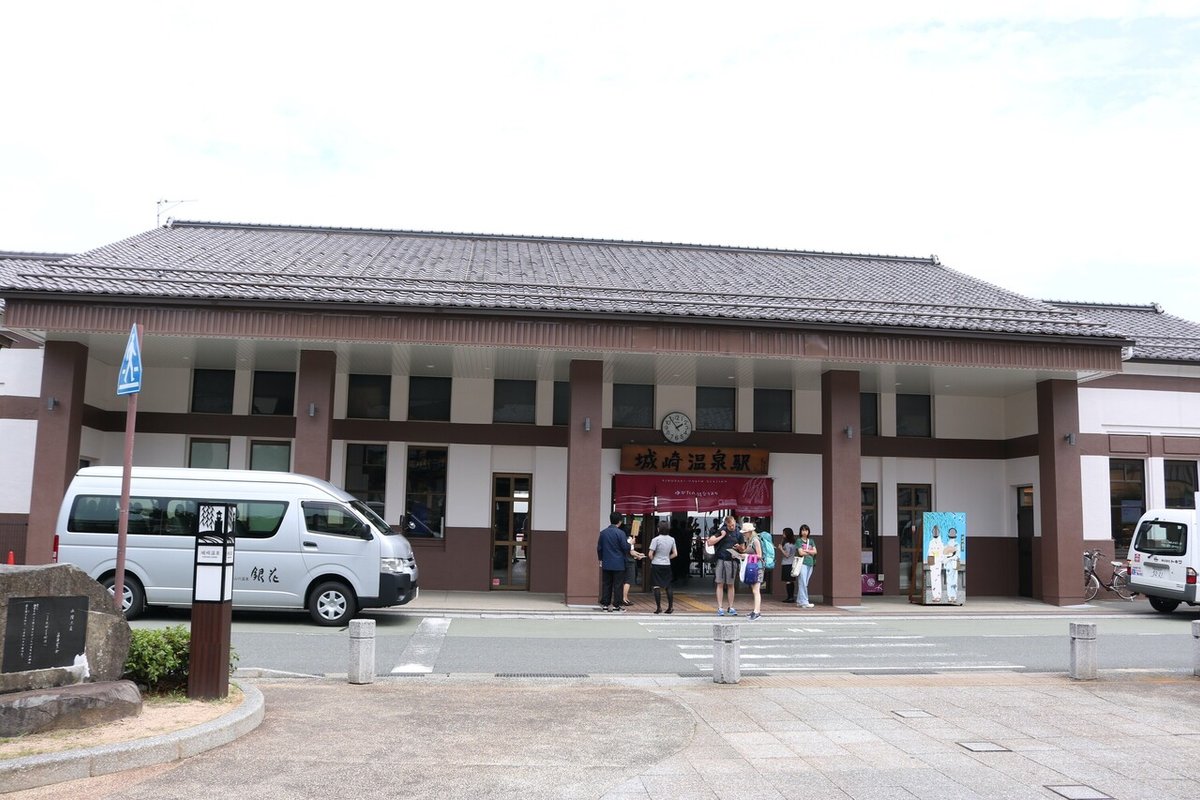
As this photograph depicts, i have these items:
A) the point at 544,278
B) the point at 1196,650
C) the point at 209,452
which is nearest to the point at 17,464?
the point at 209,452

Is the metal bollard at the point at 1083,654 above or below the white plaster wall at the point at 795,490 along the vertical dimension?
below

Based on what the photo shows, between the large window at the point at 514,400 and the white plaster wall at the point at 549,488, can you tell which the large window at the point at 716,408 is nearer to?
the white plaster wall at the point at 549,488

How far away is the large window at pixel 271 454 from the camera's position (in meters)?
21.6

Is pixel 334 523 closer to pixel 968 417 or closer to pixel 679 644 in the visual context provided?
pixel 679 644

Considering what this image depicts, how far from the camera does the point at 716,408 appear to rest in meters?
22.6

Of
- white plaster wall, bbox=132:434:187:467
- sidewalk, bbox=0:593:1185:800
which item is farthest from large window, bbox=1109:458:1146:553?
white plaster wall, bbox=132:434:187:467

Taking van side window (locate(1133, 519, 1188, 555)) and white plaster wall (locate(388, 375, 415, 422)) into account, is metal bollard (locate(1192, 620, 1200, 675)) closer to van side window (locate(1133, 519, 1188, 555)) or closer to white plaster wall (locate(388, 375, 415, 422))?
van side window (locate(1133, 519, 1188, 555))

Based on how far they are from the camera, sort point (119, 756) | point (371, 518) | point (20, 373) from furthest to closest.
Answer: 1. point (20, 373)
2. point (371, 518)
3. point (119, 756)

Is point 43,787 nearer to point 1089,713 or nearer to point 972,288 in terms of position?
point 1089,713

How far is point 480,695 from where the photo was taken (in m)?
9.40

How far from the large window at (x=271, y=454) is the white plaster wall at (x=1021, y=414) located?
17404mm

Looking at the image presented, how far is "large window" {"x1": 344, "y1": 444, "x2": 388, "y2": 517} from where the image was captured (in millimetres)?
21484

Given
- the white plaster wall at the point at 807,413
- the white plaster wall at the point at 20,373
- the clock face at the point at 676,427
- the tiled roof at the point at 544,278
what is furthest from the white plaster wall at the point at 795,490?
the white plaster wall at the point at 20,373

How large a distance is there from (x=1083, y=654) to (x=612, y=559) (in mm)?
8734
